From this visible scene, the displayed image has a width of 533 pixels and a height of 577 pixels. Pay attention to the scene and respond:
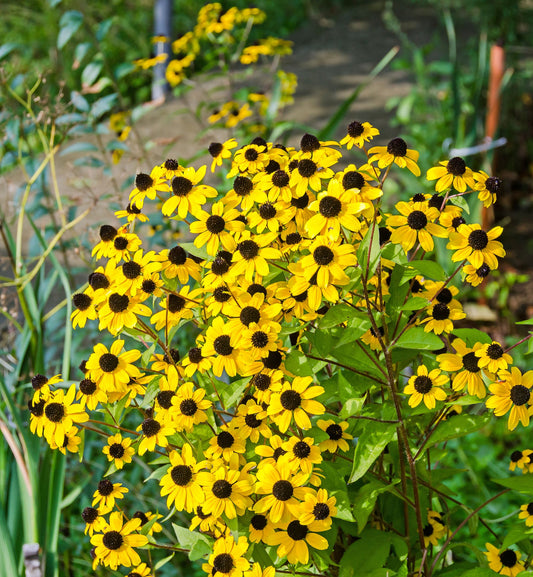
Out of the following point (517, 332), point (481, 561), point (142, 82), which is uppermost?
point (481, 561)

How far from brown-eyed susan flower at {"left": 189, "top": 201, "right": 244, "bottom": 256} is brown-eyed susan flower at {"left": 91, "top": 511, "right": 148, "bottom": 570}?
0.45m

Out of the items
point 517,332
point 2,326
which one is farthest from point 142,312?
point 517,332

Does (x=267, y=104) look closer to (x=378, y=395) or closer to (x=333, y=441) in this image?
(x=378, y=395)

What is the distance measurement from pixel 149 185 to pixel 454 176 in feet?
1.56

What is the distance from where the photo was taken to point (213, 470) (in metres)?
0.98

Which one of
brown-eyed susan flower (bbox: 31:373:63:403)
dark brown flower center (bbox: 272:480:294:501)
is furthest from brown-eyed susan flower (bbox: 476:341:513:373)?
brown-eyed susan flower (bbox: 31:373:63:403)

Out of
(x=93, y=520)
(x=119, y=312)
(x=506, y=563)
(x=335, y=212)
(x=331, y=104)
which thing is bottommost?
(x=331, y=104)

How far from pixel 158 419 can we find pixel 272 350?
0.21 m

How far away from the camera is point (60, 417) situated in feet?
3.49

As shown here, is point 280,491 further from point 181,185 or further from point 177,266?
point 181,185

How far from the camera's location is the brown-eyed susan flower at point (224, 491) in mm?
952

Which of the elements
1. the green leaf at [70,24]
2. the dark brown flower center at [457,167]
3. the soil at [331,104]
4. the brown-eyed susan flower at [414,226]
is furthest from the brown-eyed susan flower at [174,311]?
the green leaf at [70,24]

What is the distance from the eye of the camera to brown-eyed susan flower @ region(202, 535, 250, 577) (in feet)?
3.23

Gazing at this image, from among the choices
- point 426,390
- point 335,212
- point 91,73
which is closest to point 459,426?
point 426,390
